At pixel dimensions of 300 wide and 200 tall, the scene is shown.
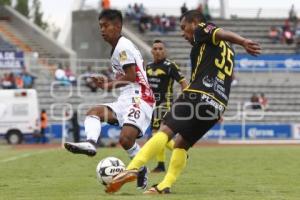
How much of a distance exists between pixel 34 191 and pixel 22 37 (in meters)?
37.8

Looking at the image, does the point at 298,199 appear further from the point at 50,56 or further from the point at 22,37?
the point at 22,37

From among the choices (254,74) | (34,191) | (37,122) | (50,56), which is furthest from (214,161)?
(50,56)

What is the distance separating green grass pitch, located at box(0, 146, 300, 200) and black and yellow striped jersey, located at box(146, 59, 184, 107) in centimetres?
149

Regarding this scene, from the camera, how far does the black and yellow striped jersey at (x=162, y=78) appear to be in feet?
51.4

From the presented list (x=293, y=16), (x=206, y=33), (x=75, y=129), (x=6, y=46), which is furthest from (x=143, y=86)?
(x=293, y=16)

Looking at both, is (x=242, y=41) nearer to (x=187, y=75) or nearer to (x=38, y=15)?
(x=187, y=75)

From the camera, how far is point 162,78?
15.7 m

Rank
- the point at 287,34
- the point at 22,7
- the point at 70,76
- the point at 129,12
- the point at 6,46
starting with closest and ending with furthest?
the point at 70,76, the point at 6,46, the point at 287,34, the point at 129,12, the point at 22,7

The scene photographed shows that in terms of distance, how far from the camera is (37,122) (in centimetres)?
3559

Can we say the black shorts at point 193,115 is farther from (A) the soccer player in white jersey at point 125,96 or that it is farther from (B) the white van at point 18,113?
(B) the white van at point 18,113

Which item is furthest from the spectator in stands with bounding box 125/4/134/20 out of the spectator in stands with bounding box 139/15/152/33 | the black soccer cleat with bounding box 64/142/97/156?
the black soccer cleat with bounding box 64/142/97/156

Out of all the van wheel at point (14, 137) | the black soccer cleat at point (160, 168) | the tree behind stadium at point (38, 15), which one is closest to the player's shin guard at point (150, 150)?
the black soccer cleat at point (160, 168)

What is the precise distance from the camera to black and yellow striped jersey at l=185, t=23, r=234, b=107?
9.43 meters

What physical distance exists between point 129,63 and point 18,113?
26345mm
